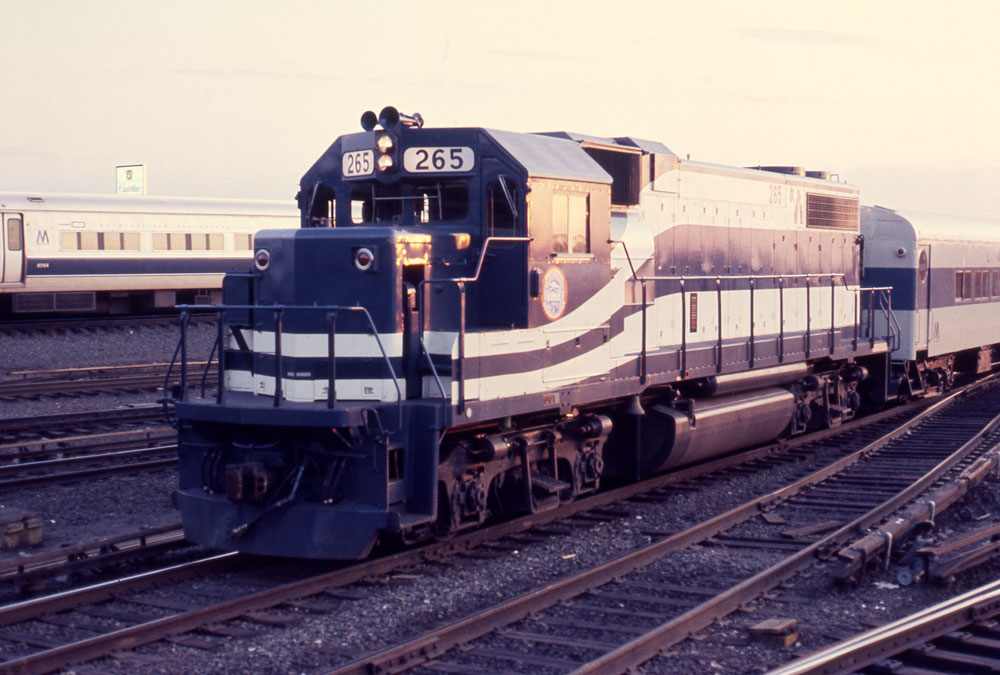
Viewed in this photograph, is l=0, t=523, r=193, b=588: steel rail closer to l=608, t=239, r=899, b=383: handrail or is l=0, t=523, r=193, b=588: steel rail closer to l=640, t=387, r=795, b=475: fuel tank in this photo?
l=608, t=239, r=899, b=383: handrail

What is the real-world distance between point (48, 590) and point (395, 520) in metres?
2.38

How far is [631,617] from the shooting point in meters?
6.35

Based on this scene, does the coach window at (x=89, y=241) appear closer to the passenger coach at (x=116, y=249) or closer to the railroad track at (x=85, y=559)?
the passenger coach at (x=116, y=249)

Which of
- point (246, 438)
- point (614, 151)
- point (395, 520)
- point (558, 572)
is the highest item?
point (614, 151)

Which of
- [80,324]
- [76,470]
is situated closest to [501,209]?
[76,470]

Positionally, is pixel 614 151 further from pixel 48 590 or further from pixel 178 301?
pixel 178 301

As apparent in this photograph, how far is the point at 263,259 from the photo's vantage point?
7.76 m

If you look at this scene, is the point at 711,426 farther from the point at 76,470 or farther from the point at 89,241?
the point at 89,241

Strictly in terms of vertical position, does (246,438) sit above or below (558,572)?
above

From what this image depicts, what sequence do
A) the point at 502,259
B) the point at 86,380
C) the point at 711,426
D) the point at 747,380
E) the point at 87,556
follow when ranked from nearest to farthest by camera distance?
1. the point at 87,556
2. the point at 502,259
3. the point at 711,426
4. the point at 747,380
5. the point at 86,380

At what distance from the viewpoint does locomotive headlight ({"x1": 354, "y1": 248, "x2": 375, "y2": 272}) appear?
723 cm

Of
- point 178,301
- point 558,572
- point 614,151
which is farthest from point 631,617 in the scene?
point 178,301

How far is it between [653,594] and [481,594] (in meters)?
1.15

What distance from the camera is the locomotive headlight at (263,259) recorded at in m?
7.72
